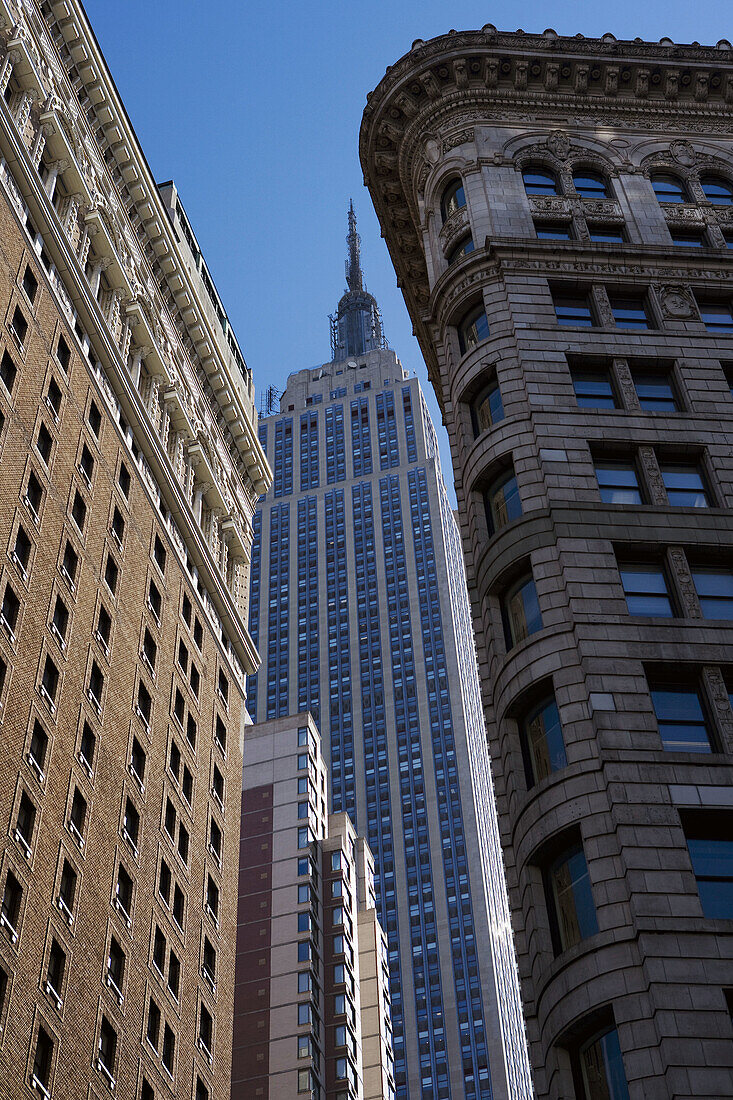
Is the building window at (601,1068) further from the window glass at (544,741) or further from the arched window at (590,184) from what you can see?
the arched window at (590,184)

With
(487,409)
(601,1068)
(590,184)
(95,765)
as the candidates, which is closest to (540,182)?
(590,184)

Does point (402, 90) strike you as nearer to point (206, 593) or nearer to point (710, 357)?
point (710, 357)

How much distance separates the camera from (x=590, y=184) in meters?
58.2

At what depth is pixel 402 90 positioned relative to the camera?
6191cm

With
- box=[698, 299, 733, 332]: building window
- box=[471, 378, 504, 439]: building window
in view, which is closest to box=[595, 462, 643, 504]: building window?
box=[471, 378, 504, 439]: building window

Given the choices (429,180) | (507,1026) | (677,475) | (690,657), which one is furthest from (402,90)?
(507,1026)

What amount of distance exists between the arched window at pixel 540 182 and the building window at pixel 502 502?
54.7 feet

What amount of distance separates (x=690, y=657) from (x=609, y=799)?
17.4 feet

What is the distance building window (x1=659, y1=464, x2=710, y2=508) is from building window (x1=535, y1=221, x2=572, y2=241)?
13565 mm

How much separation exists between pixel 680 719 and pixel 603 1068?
30.5 feet

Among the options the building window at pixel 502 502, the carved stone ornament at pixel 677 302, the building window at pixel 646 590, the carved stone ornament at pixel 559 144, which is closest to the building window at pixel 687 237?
the carved stone ornament at pixel 677 302

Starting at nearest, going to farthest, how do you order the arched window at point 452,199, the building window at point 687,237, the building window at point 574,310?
1. the building window at point 574,310
2. the building window at point 687,237
3. the arched window at point 452,199

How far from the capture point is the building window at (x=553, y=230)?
180 ft

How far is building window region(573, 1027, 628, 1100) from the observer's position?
29.9m
